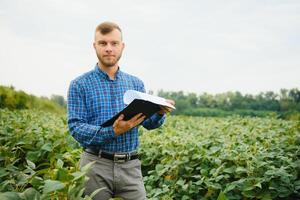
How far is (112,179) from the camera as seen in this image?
2.62 meters

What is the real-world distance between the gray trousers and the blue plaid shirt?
0.10m

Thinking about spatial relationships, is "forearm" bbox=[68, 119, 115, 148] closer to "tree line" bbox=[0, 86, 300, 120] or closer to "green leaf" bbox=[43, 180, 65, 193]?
"green leaf" bbox=[43, 180, 65, 193]

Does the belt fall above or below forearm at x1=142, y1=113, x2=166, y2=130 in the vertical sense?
below

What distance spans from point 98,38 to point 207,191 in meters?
2.00

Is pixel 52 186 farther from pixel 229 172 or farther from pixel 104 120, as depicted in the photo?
pixel 229 172

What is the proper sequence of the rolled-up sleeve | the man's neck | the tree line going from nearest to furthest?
1. the rolled-up sleeve
2. the man's neck
3. the tree line

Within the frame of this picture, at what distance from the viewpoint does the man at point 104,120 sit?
8.52 feet

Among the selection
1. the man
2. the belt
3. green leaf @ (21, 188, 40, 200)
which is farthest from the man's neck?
green leaf @ (21, 188, 40, 200)

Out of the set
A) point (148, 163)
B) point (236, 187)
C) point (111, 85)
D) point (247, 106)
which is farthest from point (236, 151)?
point (247, 106)

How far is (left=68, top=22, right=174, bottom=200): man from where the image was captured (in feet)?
8.52

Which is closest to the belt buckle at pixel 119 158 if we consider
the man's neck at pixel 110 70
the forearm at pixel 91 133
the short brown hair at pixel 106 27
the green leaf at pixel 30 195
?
the forearm at pixel 91 133

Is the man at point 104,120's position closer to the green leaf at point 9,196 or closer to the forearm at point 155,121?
the forearm at point 155,121

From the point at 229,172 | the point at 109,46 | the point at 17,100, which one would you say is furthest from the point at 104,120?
the point at 17,100

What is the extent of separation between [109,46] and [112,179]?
95 centimetres
